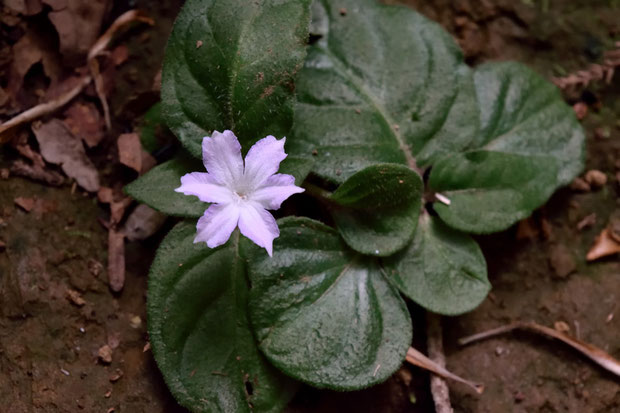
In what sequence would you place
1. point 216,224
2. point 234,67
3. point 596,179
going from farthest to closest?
point 596,179, point 234,67, point 216,224

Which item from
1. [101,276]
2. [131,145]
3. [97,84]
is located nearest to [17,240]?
[101,276]

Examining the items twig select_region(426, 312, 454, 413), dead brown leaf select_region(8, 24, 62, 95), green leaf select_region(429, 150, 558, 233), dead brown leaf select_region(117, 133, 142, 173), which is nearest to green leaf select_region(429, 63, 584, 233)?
green leaf select_region(429, 150, 558, 233)

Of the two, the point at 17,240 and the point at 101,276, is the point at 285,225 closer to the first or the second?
the point at 101,276

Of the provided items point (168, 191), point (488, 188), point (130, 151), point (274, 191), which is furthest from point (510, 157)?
point (130, 151)

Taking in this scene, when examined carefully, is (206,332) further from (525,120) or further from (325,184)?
(525,120)

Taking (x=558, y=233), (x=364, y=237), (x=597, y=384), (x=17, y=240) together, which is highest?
(x=17, y=240)
